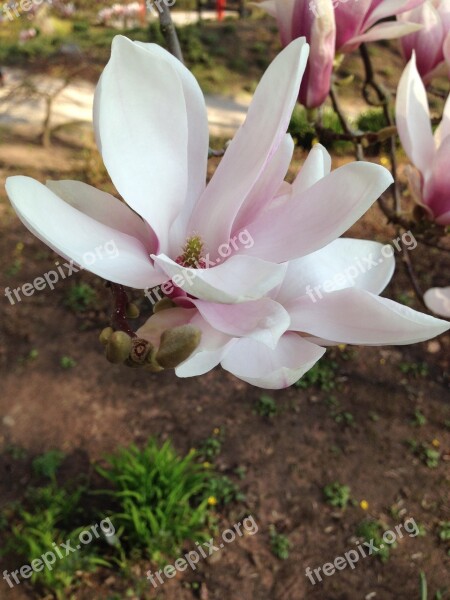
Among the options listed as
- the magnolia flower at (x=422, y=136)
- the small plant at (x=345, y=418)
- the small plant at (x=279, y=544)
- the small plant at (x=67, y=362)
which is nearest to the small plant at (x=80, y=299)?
the small plant at (x=67, y=362)

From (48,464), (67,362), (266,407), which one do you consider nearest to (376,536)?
(266,407)

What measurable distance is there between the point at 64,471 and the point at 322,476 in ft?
3.11

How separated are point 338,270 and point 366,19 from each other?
1.29ft

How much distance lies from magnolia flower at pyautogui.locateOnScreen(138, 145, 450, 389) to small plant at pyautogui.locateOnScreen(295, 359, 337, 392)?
2050 millimetres

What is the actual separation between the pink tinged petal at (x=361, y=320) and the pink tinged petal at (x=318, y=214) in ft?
0.17

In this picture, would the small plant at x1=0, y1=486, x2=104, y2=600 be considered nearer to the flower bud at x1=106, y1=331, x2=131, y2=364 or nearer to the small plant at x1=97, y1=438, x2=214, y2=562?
the small plant at x1=97, y1=438, x2=214, y2=562

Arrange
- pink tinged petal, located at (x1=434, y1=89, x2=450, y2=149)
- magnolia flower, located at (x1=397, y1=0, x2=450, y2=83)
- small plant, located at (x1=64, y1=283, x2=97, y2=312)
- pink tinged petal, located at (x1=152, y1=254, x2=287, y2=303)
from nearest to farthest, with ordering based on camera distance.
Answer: pink tinged petal, located at (x1=152, y1=254, x2=287, y2=303) < pink tinged petal, located at (x1=434, y1=89, x2=450, y2=149) < magnolia flower, located at (x1=397, y1=0, x2=450, y2=83) < small plant, located at (x1=64, y1=283, x2=97, y2=312)

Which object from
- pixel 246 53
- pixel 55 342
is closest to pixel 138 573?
pixel 55 342

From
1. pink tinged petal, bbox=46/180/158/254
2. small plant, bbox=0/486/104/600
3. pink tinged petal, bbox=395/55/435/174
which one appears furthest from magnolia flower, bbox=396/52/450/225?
small plant, bbox=0/486/104/600

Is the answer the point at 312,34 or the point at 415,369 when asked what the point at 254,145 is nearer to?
the point at 312,34

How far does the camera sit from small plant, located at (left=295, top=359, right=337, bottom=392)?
245 centimetres

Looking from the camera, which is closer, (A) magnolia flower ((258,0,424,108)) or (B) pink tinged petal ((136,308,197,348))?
(B) pink tinged petal ((136,308,197,348))

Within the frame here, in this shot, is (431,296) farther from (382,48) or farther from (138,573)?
(382,48)

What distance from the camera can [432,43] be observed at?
71 cm
